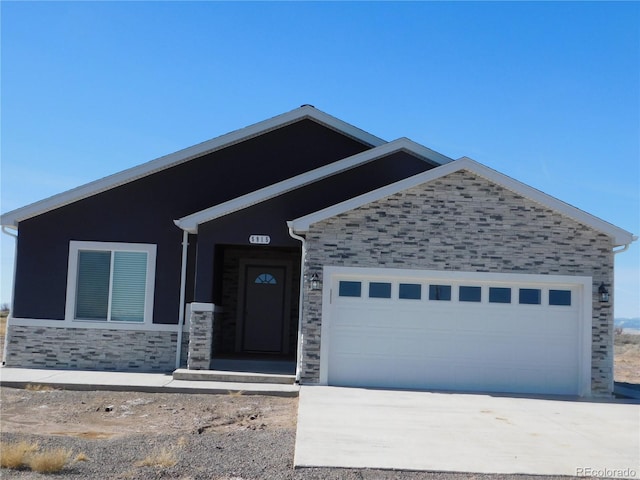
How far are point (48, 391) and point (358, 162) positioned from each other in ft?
26.8

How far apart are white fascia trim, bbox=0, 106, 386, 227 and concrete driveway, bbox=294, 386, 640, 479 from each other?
21.3ft

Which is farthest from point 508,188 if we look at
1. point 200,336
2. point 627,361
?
point 627,361

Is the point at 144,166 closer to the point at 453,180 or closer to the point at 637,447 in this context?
the point at 453,180

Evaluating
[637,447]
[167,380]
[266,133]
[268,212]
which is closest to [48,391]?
[167,380]

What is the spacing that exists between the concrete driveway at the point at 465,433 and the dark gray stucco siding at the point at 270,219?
10.7 feet

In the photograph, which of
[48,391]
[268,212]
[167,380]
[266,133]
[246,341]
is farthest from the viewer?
[246,341]

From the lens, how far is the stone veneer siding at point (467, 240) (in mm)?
13711

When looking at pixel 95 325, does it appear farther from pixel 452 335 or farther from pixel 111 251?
pixel 452 335

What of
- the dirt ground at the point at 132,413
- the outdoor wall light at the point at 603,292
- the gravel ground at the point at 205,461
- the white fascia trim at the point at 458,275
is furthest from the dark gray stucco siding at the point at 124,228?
the outdoor wall light at the point at 603,292

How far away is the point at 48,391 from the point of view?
12.5 m

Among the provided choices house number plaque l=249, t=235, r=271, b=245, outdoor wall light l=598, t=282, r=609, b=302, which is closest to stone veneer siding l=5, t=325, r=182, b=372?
house number plaque l=249, t=235, r=271, b=245

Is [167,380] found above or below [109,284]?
below

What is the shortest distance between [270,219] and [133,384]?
441cm

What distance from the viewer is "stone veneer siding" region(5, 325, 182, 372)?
1531 centimetres
